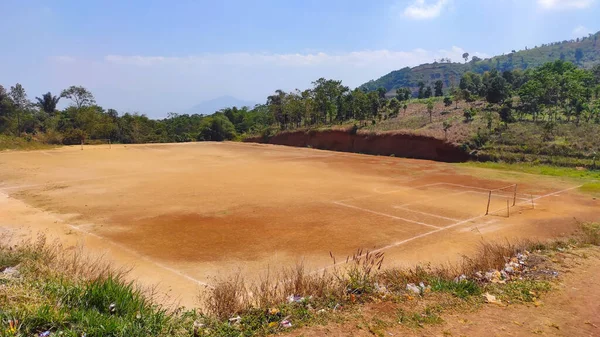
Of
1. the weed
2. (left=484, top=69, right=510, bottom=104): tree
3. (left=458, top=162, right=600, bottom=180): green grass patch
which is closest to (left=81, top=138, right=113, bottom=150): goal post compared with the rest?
(left=458, top=162, right=600, bottom=180): green grass patch

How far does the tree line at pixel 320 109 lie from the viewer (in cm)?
3925

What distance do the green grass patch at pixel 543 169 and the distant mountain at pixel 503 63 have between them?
13225 cm

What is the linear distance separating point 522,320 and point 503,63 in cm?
19134

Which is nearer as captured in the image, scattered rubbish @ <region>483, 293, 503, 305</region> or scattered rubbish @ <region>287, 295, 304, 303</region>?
scattered rubbish @ <region>287, 295, 304, 303</region>

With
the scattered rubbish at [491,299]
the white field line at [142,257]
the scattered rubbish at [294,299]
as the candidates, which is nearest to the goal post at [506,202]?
the scattered rubbish at [491,299]

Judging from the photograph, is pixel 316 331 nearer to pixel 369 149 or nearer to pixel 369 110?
pixel 369 149

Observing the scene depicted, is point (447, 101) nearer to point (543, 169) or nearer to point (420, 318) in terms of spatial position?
point (543, 169)

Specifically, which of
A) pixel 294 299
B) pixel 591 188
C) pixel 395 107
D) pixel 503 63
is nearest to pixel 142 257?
pixel 294 299

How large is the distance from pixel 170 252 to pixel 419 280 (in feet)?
24.9

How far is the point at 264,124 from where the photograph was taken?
71250 mm

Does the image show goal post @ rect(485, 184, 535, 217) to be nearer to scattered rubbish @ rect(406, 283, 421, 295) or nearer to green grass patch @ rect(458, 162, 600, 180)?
green grass patch @ rect(458, 162, 600, 180)

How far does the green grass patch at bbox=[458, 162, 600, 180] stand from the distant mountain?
132m

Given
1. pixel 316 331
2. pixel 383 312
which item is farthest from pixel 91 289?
pixel 383 312

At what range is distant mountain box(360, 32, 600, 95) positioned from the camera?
159m
